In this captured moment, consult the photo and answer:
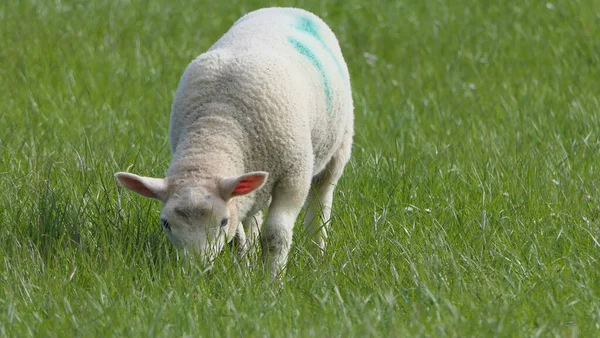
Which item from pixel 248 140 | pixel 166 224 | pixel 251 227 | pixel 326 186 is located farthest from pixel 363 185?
pixel 166 224

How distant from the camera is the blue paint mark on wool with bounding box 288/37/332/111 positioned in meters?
4.99

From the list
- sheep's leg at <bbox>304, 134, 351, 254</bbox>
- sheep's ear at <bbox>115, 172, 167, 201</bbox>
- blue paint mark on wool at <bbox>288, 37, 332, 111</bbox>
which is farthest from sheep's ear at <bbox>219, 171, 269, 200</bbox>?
sheep's leg at <bbox>304, 134, 351, 254</bbox>

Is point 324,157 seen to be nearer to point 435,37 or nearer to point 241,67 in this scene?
point 241,67

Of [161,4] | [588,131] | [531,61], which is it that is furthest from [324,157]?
[161,4]

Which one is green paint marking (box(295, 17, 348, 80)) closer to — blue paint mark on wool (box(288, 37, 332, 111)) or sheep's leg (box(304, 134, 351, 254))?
blue paint mark on wool (box(288, 37, 332, 111))

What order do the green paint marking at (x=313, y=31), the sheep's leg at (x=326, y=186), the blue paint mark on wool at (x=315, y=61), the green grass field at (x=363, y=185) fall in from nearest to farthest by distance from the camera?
the green grass field at (x=363, y=185), the blue paint mark on wool at (x=315, y=61), the green paint marking at (x=313, y=31), the sheep's leg at (x=326, y=186)

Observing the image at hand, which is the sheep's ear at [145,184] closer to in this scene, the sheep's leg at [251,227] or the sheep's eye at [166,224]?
the sheep's eye at [166,224]

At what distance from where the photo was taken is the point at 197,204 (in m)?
4.27

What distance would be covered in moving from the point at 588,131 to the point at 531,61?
7.31 feet

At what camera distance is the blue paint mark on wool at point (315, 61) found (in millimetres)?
4988

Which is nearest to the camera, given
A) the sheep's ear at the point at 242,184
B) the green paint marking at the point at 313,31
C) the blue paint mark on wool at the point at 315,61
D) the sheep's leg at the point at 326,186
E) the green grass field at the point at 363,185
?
the green grass field at the point at 363,185

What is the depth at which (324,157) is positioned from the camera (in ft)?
16.9

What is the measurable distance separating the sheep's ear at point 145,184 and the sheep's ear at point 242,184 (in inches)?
8.6

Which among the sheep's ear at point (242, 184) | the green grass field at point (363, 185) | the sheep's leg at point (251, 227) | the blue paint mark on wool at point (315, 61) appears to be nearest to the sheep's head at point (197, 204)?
the sheep's ear at point (242, 184)
